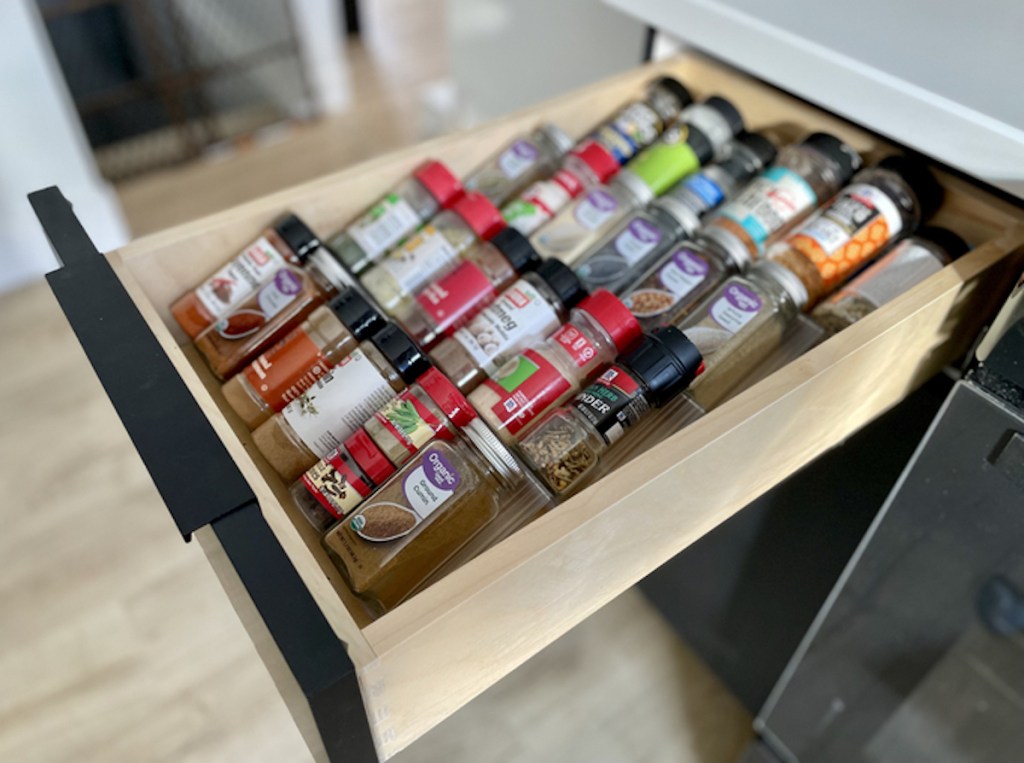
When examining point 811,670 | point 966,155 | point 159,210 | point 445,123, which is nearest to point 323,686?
point 966,155

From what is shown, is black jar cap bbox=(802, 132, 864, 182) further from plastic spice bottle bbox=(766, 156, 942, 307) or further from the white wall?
the white wall

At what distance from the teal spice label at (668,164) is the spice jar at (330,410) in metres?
0.30

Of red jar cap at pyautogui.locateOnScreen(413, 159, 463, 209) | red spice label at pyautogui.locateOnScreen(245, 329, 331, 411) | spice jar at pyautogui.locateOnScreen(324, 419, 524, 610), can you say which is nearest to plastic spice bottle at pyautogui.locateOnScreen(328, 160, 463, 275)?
red jar cap at pyautogui.locateOnScreen(413, 159, 463, 209)

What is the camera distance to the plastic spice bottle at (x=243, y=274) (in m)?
0.64

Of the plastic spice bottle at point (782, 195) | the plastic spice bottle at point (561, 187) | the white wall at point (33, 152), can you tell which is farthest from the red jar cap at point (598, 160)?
the white wall at point (33, 152)

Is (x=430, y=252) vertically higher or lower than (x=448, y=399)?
higher

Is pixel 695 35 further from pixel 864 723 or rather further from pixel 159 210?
pixel 159 210

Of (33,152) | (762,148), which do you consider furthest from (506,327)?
(33,152)

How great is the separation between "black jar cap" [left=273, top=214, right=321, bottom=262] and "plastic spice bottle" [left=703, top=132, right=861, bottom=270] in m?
0.33

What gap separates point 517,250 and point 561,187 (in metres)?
0.11

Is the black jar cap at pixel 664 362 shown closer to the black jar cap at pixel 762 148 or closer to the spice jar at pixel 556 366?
the spice jar at pixel 556 366

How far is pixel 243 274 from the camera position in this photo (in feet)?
2.12

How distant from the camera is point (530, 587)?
1.58 ft

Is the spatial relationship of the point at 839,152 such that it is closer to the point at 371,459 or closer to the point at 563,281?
the point at 563,281
